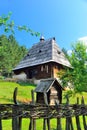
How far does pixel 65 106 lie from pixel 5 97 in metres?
23.8

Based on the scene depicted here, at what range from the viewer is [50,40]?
179 ft

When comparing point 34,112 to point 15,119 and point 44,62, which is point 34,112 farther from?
point 44,62

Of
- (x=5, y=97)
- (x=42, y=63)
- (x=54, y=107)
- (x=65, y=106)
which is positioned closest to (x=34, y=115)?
(x=54, y=107)

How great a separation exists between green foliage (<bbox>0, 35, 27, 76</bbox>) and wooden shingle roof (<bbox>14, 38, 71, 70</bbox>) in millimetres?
7561

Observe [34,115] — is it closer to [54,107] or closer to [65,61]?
[54,107]

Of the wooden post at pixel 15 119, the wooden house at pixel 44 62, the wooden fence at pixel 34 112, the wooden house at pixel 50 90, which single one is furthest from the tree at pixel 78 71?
the wooden post at pixel 15 119

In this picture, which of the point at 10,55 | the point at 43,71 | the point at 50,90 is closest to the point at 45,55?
the point at 43,71

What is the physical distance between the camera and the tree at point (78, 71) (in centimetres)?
3169

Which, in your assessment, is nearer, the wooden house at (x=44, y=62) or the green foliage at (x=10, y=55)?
the wooden house at (x=44, y=62)

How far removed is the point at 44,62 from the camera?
5059 centimetres

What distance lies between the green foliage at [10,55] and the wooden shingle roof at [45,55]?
24.8ft

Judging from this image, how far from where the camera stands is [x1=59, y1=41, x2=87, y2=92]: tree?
→ 3169 cm

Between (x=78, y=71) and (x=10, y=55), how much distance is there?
50.5 meters

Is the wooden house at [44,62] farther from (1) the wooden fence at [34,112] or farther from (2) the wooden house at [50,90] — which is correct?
(1) the wooden fence at [34,112]
